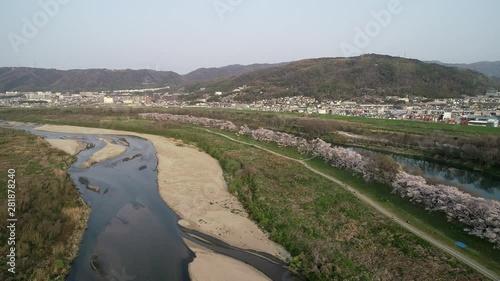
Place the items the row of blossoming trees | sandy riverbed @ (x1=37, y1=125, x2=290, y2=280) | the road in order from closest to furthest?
the road
sandy riverbed @ (x1=37, y1=125, x2=290, y2=280)
the row of blossoming trees

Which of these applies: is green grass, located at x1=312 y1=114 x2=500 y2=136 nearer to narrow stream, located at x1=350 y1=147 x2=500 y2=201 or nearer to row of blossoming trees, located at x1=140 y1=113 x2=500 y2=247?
narrow stream, located at x1=350 y1=147 x2=500 y2=201

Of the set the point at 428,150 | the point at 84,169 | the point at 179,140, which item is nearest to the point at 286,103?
the point at 179,140

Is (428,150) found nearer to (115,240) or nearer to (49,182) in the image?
(115,240)

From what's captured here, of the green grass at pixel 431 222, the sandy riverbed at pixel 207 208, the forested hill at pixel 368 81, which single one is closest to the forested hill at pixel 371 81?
the forested hill at pixel 368 81

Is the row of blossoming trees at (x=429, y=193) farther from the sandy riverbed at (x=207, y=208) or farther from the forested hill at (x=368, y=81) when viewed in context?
the forested hill at (x=368, y=81)

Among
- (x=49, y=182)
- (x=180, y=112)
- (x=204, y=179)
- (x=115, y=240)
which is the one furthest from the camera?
(x=180, y=112)

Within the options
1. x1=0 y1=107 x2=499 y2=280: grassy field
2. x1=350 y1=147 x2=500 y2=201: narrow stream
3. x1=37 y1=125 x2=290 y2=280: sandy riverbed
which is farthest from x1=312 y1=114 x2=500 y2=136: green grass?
x1=37 y1=125 x2=290 y2=280: sandy riverbed
